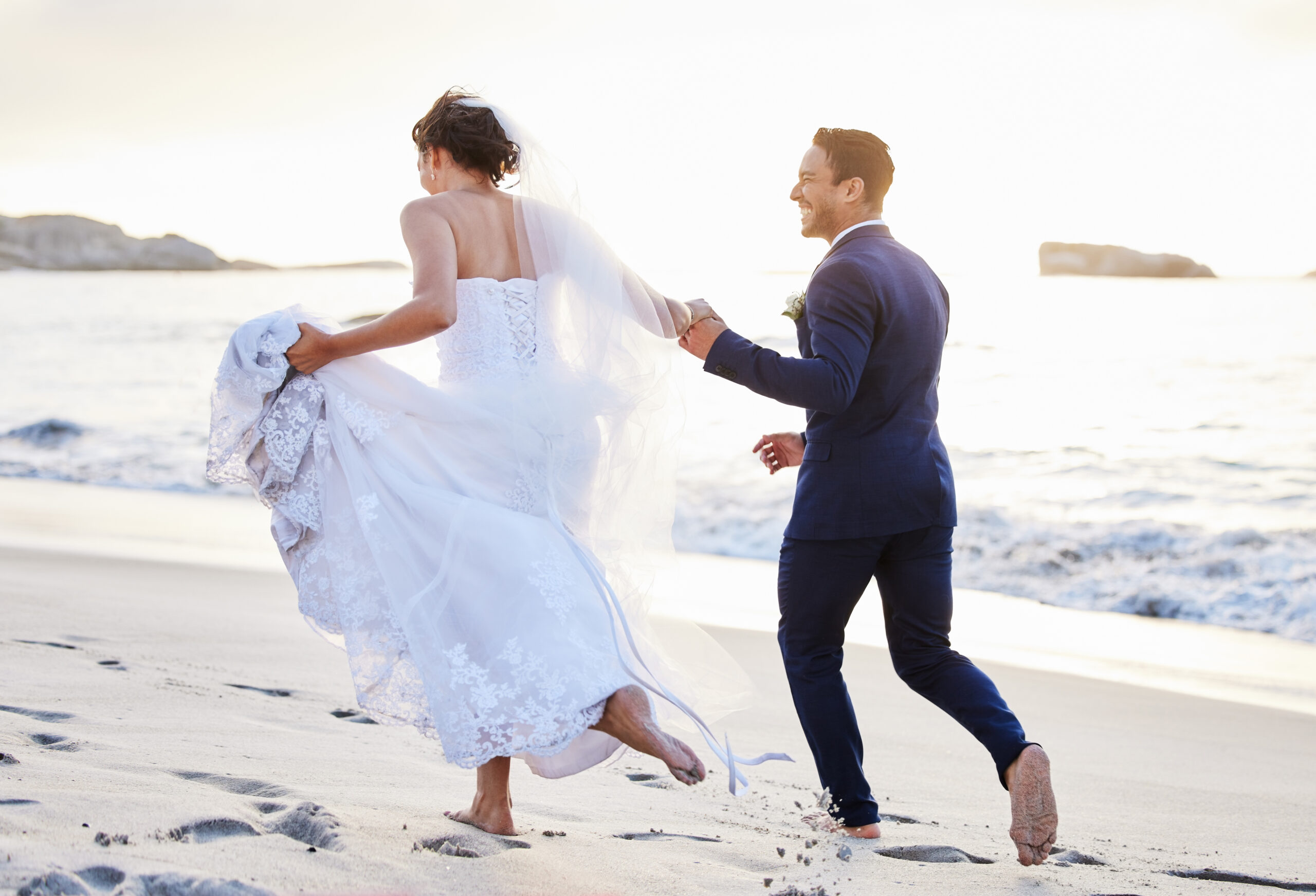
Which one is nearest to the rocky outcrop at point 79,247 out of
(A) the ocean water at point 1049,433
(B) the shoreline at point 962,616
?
(A) the ocean water at point 1049,433

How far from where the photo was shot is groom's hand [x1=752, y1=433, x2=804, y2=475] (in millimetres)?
3480

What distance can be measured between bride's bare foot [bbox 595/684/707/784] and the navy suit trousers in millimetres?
758

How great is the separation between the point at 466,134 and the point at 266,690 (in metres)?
2.58

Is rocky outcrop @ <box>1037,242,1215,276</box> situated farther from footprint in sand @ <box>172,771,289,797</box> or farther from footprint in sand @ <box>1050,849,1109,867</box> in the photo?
footprint in sand @ <box>172,771,289,797</box>

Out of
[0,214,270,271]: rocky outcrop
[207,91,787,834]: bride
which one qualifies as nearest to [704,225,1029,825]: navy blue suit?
[207,91,787,834]: bride

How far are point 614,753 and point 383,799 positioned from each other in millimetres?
678

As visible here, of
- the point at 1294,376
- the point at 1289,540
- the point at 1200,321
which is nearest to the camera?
the point at 1289,540

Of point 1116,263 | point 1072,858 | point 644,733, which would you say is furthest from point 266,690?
point 1116,263

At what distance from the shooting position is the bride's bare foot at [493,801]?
287 centimetres

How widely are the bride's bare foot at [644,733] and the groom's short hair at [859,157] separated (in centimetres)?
160

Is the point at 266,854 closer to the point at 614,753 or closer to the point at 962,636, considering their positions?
A: the point at 614,753

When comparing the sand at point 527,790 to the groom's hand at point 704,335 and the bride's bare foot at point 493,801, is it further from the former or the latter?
the groom's hand at point 704,335

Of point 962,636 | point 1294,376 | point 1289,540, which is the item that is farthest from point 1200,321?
point 962,636

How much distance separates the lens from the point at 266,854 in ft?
7.94
